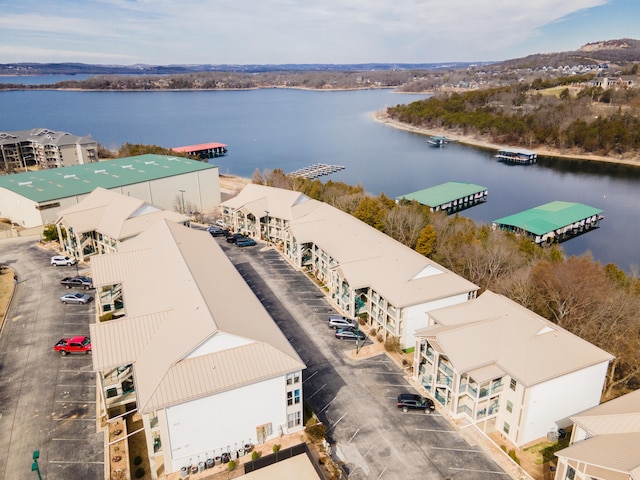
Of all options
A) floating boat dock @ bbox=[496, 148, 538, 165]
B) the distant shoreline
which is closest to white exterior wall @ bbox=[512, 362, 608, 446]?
floating boat dock @ bbox=[496, 148, 538, 165]

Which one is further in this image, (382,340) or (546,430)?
(382,340)

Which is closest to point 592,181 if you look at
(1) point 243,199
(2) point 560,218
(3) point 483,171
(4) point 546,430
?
(3) point 483,171

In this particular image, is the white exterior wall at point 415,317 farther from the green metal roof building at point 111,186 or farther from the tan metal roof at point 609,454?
the green metal roof building at point 111,186

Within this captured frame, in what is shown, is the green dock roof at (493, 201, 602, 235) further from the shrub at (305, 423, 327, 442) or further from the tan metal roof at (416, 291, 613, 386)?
the shrub at (305, 423, 327, 442)

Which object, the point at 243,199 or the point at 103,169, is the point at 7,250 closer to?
the point at 103,169

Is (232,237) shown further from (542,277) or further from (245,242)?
(542,277)

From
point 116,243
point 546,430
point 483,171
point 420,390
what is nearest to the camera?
point 546,430

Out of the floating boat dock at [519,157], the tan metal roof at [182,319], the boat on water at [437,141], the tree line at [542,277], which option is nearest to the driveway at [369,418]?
the tan metal roof at [182,319]
